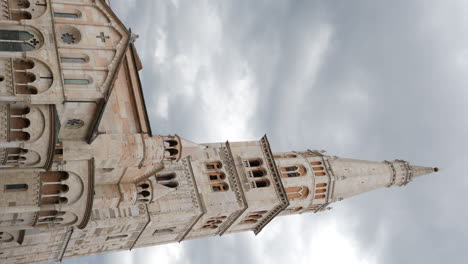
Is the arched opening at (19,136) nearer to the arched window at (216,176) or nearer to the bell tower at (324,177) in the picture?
the arched window at (216,176)

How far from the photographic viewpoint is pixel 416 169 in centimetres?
5941

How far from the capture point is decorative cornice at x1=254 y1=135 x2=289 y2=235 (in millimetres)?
47281

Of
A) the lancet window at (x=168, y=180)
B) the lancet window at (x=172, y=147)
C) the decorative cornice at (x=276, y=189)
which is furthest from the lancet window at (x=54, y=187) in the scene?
the decorative cornice at (x=276, y=189)

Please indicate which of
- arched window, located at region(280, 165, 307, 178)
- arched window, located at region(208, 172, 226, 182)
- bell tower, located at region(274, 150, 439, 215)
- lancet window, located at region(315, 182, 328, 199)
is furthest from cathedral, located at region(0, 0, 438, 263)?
lancet window, located at region(315, 182, 328, 199)

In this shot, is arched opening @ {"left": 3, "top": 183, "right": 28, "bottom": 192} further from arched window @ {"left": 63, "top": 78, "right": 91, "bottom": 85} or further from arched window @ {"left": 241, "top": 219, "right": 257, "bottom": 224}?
arched window @ {"left": 241, "top": 219, "right": 257, "bottom": 224}

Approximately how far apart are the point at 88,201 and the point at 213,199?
18.0 m

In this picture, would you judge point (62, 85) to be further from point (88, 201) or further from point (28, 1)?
point (88, 201)

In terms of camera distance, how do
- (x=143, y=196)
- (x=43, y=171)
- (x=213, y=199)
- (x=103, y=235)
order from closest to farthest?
(x=43, y=171) < (x=143, y=196) < (x=103, y=235) < (x=213, y=199)

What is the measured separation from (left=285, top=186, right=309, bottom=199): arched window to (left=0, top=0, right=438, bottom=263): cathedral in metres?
5.20

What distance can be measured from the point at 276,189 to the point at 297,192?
3.05 meters

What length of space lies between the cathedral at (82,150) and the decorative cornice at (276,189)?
3.43 metres

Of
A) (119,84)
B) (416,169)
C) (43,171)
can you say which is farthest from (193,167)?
(416,169)

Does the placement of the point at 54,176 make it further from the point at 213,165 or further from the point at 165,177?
the point at 213,165

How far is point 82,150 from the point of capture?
1082 inches
